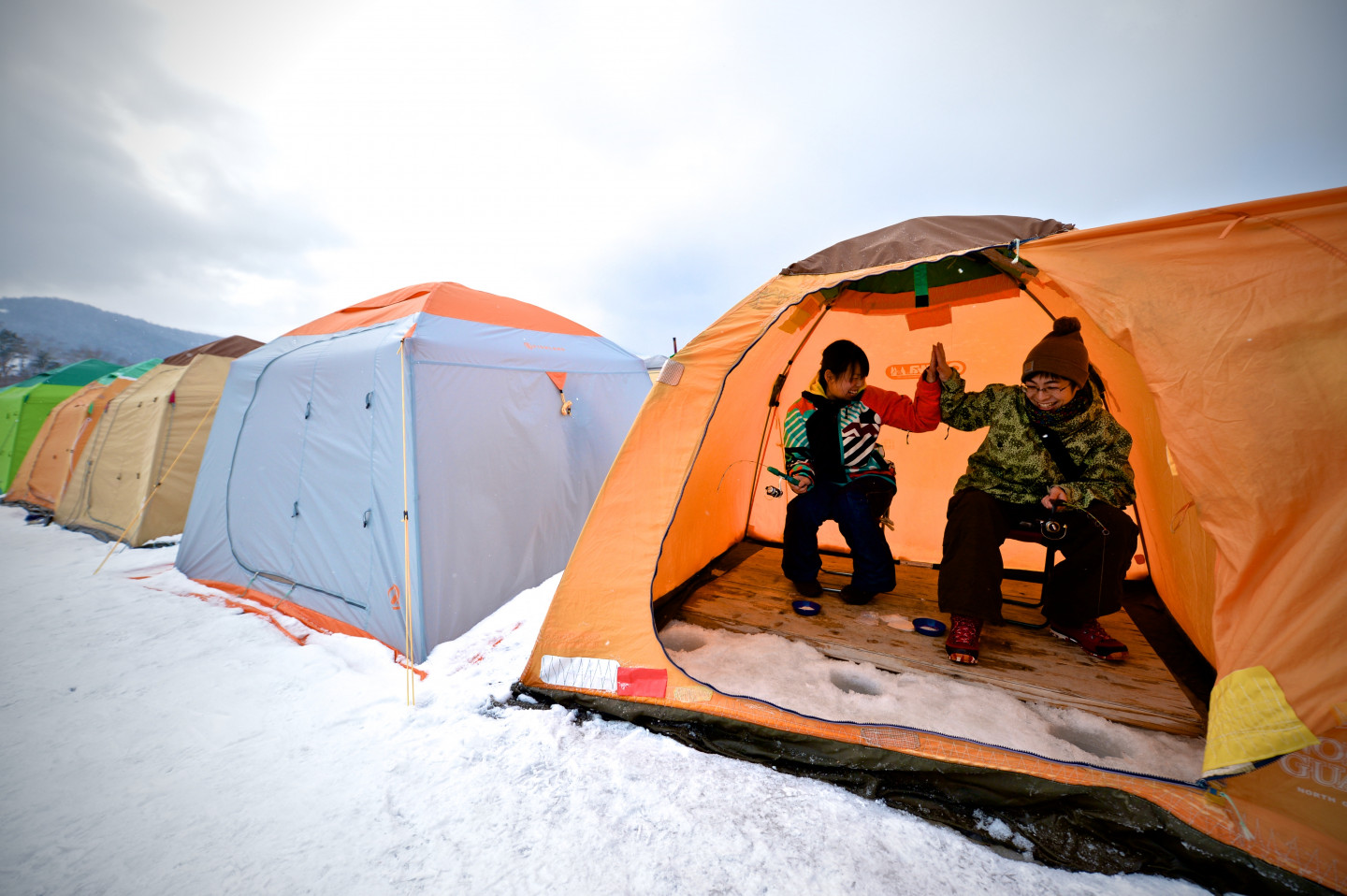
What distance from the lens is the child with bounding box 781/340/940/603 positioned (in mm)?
2512

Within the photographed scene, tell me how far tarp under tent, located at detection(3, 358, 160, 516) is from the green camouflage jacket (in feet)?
28.3

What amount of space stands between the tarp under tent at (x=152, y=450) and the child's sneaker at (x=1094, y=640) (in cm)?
641

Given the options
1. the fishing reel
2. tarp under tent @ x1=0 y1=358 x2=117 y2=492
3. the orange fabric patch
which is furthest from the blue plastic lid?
tarp under tent @ x1=0 y1=358 x2=117 y2=492

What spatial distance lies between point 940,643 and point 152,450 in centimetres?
632

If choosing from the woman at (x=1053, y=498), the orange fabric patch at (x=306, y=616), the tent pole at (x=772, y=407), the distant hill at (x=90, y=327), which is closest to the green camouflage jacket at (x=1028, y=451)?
the woman at (x=1053, y=498)

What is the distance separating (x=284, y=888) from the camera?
1.18 m

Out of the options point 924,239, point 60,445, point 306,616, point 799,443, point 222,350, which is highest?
point 924,239

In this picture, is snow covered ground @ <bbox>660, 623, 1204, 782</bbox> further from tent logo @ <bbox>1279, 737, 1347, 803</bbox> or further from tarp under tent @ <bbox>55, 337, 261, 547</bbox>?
tarp under tent @ <bbox>55, 337, 261, 547</bbox>

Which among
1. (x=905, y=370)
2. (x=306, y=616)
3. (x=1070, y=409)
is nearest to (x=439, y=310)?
(x=306, y=616)

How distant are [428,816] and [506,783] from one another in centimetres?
21

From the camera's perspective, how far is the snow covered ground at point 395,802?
3.90ft

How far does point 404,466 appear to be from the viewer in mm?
2365

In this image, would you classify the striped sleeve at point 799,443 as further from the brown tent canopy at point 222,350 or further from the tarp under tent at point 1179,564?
the brown tent canopy at point 222,350

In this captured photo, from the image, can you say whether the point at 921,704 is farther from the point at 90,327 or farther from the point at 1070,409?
the point at 90,327
